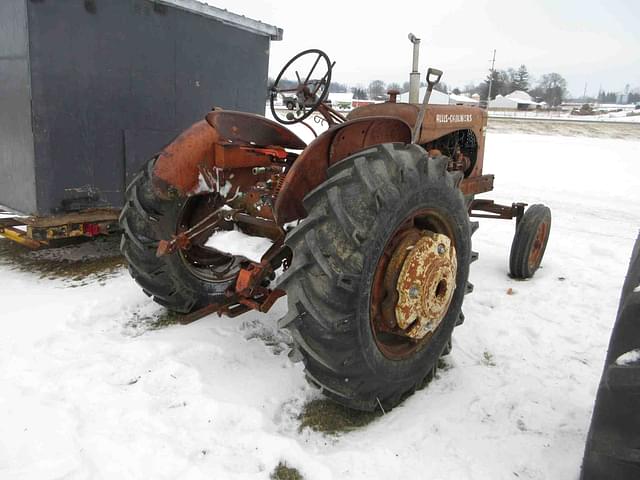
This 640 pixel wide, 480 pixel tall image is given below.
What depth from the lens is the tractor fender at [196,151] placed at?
10.3ft

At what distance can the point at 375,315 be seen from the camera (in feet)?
8.47

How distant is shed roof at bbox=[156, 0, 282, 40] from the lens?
566 centimetres

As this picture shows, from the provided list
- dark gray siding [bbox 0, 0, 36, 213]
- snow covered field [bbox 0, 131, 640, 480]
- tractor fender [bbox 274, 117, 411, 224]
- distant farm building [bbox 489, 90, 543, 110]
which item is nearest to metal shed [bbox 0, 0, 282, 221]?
dark gray siding [bbox 0, 0, 36, 213]

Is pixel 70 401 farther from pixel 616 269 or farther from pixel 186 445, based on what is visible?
pixel 616 269

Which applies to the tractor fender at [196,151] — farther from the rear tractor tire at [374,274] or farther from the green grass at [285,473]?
the green grass at [285,473]

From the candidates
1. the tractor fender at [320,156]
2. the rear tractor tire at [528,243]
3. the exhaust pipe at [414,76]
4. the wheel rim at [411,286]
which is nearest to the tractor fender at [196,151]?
the tractor fender at [320,156]

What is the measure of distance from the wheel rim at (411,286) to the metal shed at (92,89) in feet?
12.4

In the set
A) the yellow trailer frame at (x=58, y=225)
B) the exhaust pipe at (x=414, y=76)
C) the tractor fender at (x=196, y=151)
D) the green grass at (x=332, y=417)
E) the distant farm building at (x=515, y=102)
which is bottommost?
the green grass at (x=332, y=417)

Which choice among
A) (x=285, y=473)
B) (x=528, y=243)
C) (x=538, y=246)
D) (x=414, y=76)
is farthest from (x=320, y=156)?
(x=538, y=246)

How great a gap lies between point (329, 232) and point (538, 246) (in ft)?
11.7

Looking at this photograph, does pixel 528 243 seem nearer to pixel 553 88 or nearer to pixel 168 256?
pixel 168 256

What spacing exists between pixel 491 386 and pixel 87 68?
4595 millimetres

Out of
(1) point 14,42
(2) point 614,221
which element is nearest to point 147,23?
(1) point 14,42

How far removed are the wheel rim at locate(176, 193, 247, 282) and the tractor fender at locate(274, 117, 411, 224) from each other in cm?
71
